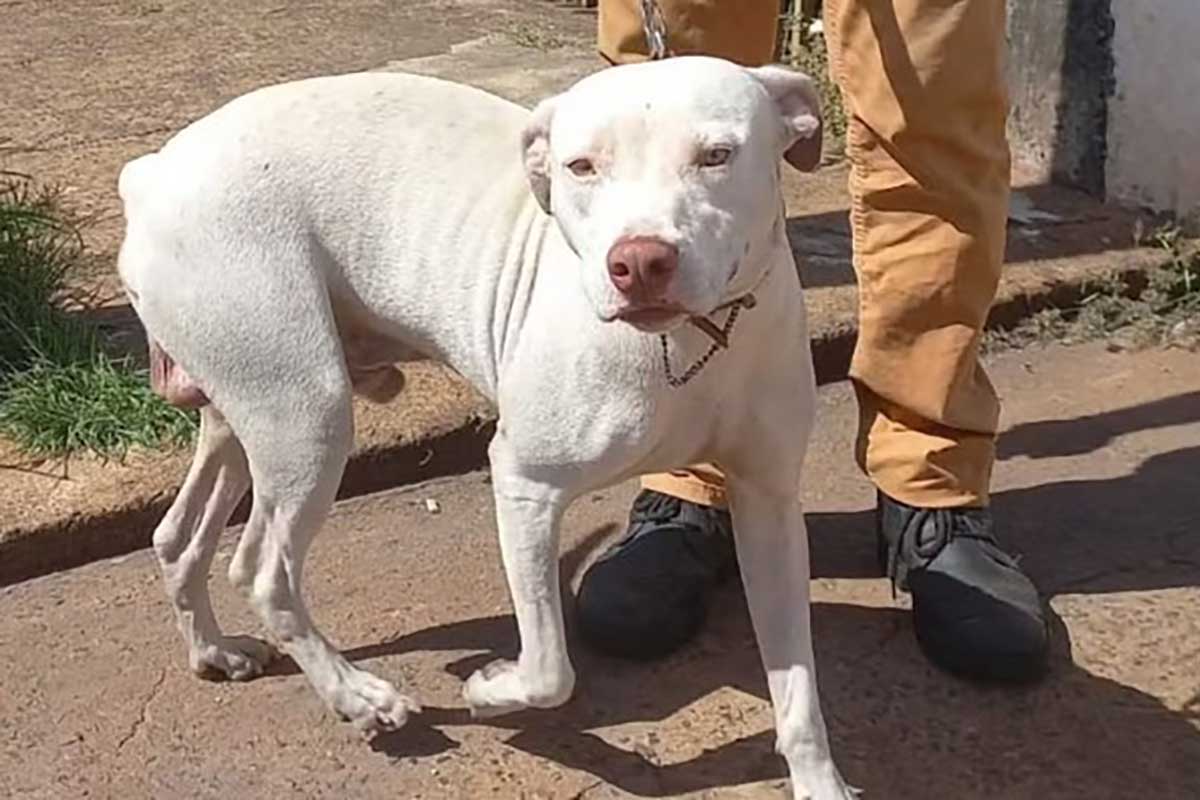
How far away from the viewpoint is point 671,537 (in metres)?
3.41

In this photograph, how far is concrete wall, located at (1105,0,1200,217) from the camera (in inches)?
197

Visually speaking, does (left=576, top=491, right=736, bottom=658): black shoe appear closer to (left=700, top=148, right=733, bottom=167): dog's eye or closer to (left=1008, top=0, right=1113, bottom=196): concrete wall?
(left=700, top=148, right=733, bottom=167): dog's eye

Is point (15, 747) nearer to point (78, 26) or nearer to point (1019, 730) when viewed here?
point (1019, 730)

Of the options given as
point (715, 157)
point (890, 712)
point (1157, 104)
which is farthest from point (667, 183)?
point (1157, 104)

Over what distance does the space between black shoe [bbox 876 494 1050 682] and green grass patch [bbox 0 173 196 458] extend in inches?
52.8

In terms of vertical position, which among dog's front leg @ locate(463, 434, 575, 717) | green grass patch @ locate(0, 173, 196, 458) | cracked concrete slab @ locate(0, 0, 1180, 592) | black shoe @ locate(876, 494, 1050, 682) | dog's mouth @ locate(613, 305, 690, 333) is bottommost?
cracked concrete slab @ locate(0, 0, 1180, 592)

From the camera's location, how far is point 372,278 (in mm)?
2859

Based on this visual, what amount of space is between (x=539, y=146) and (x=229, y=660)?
1.09m

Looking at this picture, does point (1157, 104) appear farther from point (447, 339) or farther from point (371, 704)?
point (371, 704)

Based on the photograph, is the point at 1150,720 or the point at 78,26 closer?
the point at 1150,720

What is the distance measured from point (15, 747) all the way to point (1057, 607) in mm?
1640

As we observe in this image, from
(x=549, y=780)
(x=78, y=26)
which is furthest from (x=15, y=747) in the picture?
(x=78, y=26)

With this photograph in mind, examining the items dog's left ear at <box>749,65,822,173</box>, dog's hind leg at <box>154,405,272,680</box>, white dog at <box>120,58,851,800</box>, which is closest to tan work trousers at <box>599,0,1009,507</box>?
white dog at <box>120,58,851,800</box>

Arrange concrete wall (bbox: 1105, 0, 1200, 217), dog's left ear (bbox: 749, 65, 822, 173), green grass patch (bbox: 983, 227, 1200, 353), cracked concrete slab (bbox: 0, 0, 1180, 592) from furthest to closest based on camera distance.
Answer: concrete wall (bbox: 1105, 0, 1200, 217), green grass patch (bbox: 983, 227, 1200, 353), cracked concrete slab (bbox: 0, 0, 1180, 592), dog's left ear (bbox: 749, 65, 822, 173)
